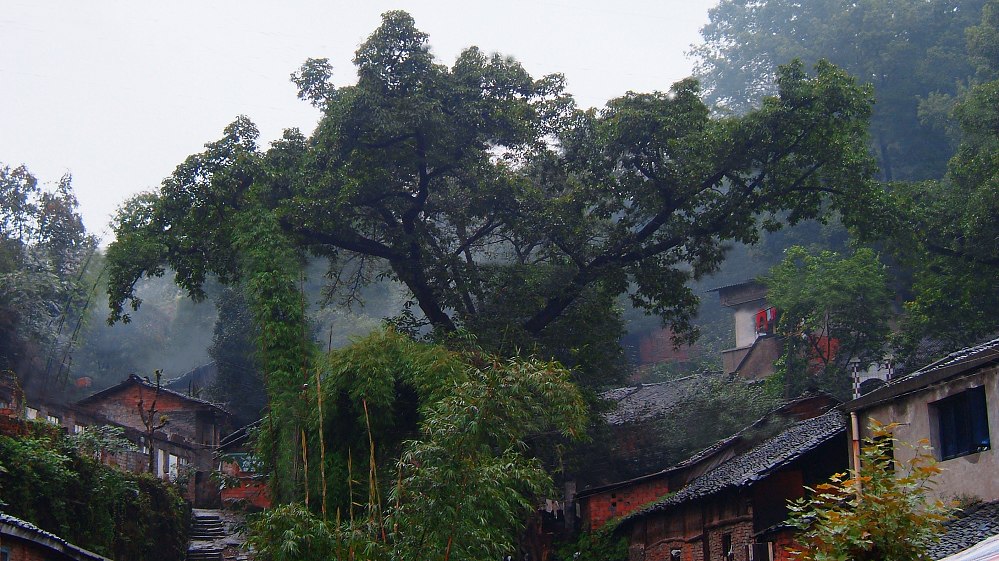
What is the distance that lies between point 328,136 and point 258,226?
266 cm

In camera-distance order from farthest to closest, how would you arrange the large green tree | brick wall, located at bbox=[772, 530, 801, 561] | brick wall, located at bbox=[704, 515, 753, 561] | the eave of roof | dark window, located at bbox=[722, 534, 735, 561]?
1. the eave of roof
2. the large green tree
3. dark window, located at bbox=[722, 534, 735, 561]
4. brick wall, located at bbox=[704, 515, 753, 561]
5. brick wall, located at bbox=[772, 530, 801, 561]

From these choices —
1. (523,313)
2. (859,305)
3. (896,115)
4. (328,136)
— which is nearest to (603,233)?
(523,313)

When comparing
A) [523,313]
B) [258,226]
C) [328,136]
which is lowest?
[523,313]

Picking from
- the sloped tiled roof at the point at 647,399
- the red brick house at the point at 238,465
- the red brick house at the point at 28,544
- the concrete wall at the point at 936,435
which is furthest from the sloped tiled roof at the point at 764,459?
the red brick house at the point at 28,544

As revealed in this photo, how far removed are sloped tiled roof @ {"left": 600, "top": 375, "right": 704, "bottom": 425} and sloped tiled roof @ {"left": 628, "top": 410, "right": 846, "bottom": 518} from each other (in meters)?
7.68

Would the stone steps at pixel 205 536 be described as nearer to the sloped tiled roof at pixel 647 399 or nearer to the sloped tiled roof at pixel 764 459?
the sloped tiled roof at pixel 764 459

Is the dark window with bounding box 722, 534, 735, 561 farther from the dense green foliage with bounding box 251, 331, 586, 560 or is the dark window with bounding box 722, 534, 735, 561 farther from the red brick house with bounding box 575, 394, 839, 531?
the dense green foliage with bounding box 251, 331, 586, 560

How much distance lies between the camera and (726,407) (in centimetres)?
2917

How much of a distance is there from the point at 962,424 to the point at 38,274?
32.1 meters

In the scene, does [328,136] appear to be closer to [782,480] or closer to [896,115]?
[782,480]

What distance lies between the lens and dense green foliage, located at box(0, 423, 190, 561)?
16516 millimetres

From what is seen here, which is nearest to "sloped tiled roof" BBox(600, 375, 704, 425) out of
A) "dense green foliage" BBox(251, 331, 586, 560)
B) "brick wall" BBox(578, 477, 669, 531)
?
"brick wall" BBox(578, 477, 669, 531)

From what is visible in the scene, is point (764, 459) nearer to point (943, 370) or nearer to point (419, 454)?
point (943, 370)

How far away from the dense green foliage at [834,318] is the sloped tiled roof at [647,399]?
10.7 feet
